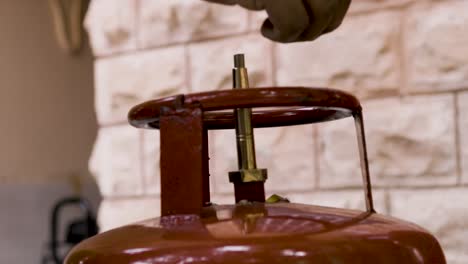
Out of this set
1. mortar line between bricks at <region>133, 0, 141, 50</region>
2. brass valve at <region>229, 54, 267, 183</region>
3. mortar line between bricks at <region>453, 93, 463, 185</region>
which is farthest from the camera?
mortar line between bricks at <region>133, 0, 141, 50</region>

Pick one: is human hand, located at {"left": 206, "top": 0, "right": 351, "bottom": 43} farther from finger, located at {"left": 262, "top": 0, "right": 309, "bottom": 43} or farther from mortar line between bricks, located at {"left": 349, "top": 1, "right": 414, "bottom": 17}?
mortar line between bricks, located at {"left": 349, "top": 1, "right": 414, "bottom": 17}

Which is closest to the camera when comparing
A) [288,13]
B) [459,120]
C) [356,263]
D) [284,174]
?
[356,263]

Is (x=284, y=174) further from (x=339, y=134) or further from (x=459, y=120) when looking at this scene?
(x=459, y=120)

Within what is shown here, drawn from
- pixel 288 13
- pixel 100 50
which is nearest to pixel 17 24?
pixel 100 50

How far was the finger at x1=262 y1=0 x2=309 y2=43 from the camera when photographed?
558mm

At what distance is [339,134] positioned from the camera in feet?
3.21

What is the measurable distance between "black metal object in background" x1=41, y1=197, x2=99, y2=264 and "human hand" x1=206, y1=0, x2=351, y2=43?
1300 millimetres

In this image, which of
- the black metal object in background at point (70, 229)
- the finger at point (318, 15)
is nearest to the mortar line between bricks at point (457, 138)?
the finger at point (318, 15)

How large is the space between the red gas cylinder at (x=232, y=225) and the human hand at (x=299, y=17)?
3.8 inches

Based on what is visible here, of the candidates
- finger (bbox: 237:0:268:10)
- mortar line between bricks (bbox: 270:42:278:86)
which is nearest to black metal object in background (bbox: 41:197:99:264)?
mortar line between bricks (bbox: 270:42:278:86)

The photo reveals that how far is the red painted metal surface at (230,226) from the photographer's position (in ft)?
1.35

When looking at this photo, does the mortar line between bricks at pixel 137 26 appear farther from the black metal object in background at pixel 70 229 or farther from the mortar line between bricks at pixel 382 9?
the black metal object in background at pixel 70 229

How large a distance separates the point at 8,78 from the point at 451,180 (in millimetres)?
1412

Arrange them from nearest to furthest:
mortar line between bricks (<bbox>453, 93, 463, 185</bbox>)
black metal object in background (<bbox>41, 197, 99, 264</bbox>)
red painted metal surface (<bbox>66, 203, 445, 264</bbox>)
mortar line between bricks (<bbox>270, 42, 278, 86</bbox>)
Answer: red painted metal surface (<bbox>66, 203, 445, 264</bbox>), mortar line between bricks (<bbox>453, 93, 463, 185</bbox>), mortar line between bricks (<bbox>270, 42, 278, 86</bbox>), black metal object in background (<bbox>41, 197, 99, 264</bbox>)
